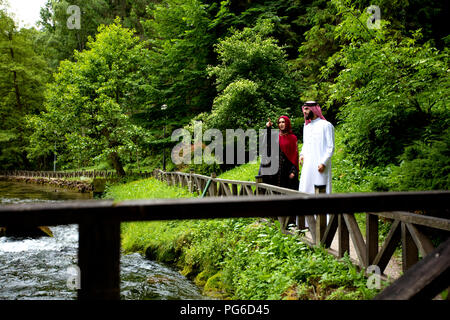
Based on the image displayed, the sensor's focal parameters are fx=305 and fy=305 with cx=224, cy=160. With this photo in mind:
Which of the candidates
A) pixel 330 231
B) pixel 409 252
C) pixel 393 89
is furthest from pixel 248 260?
pixel 393 89

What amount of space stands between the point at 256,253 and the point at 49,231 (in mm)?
8787

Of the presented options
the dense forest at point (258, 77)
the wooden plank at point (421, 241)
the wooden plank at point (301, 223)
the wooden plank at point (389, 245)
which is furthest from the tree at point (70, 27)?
the wooden plank at point (421, 241)

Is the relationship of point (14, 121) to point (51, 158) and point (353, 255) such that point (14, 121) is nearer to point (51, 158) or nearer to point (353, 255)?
point (51, 158)

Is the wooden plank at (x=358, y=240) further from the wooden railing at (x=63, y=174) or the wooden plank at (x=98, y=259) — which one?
the wooden railing at (x=63, y=174)

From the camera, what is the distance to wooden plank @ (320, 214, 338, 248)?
4.28m

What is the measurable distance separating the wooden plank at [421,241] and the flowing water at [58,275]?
13.0ft

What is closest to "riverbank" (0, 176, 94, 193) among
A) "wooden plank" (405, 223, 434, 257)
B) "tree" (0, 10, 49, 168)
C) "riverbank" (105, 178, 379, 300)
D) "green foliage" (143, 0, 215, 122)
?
"tree" (0, 10, 49, 168)

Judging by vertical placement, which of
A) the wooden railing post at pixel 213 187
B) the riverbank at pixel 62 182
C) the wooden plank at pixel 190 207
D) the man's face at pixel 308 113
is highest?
the man's face at pixel 308 113

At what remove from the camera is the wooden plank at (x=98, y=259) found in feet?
4.09

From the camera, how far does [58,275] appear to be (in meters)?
6.93

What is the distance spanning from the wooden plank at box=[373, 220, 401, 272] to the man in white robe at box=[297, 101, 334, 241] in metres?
2.06

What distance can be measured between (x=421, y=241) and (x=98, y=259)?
273 centimetres

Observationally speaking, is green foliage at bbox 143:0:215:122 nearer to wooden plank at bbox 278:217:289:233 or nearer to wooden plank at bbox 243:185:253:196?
wooden plank at bbox 243:185:253:196
